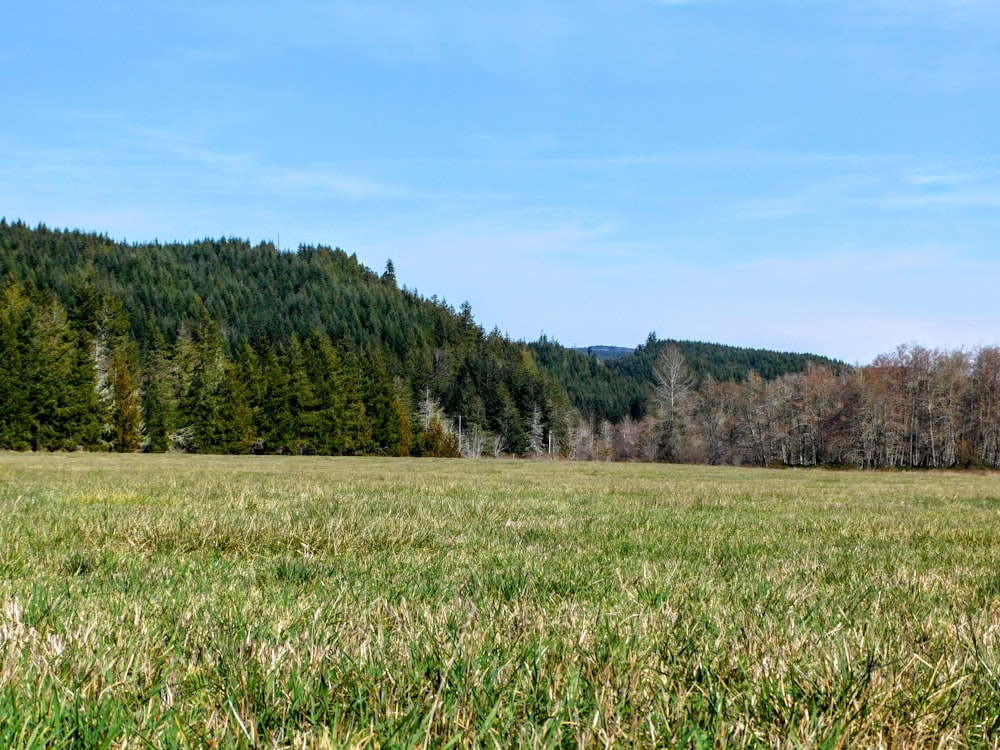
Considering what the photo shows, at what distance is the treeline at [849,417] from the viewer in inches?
3492

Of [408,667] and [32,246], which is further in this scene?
[32,246]

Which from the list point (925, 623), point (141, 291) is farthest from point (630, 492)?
point (141, 291)

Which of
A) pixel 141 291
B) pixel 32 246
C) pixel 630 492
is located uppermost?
pixel 32 246

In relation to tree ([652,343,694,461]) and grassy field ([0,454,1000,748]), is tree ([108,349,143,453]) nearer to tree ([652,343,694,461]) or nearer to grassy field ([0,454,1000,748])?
tree ([652,343,694,461])

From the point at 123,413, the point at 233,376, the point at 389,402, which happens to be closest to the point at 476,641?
the point at 123,413

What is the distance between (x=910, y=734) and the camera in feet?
6.20

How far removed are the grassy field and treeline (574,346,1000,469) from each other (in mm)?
83759

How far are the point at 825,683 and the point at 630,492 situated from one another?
1345cm

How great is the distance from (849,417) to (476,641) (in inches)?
4049

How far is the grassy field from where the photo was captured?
6.09 ft

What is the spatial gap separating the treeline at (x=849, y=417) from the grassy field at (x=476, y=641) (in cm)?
8376

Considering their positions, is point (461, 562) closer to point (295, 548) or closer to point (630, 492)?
point (295, 548)

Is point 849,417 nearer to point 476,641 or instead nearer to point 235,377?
point 235,377

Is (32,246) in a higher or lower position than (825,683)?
higher
